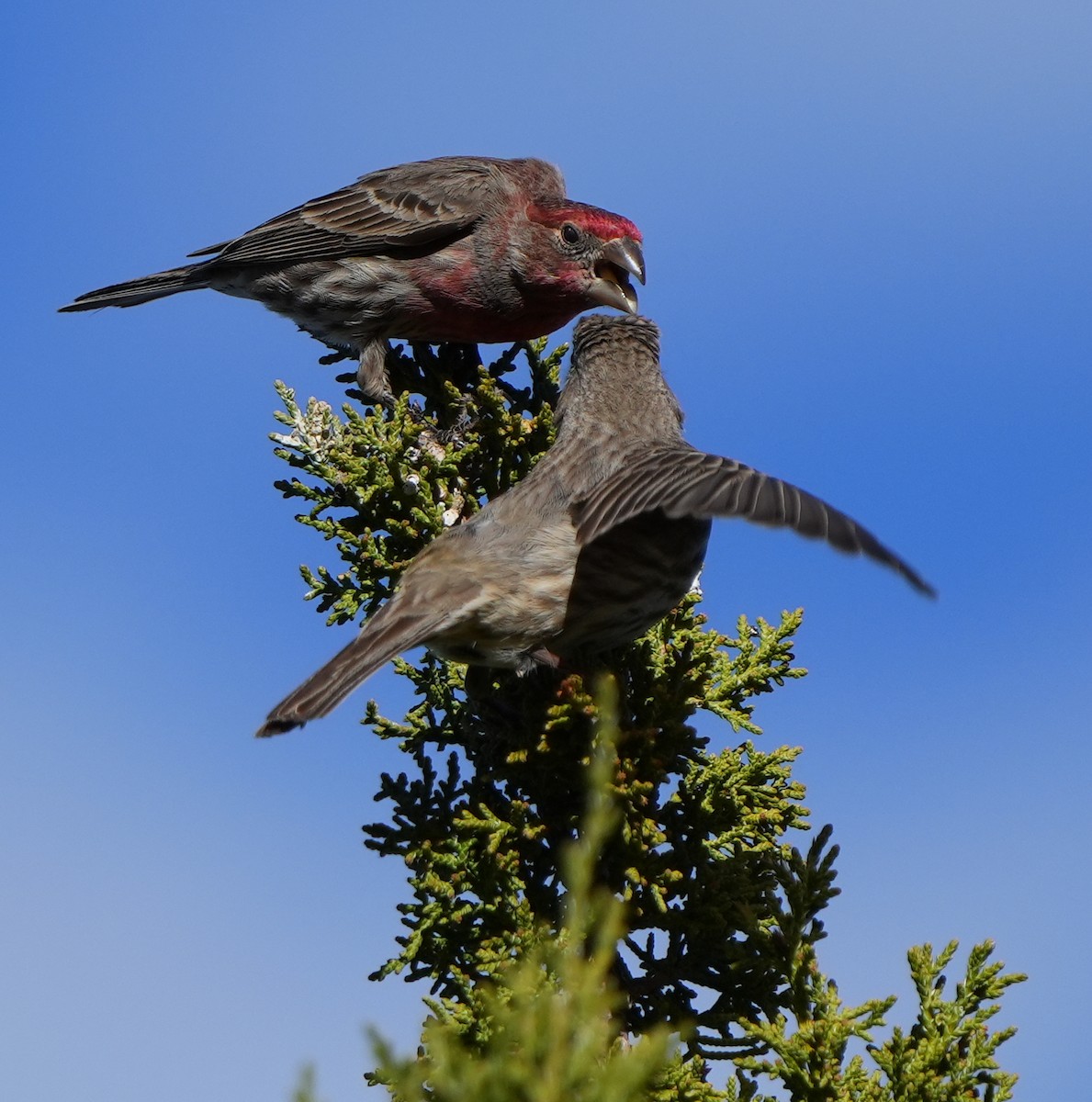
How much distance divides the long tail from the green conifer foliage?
1.51 ft

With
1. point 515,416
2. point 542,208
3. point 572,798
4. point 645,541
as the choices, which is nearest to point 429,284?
point 542,208

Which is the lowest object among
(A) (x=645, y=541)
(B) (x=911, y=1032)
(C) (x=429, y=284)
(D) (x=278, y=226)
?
(B) (x=911, y=1032)

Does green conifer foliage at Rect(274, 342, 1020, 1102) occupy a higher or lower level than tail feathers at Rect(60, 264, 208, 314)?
lower

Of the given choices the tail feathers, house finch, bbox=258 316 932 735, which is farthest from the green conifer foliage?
the tail feathers

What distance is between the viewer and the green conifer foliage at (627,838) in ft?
12.0

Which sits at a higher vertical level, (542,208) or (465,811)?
(542,208)

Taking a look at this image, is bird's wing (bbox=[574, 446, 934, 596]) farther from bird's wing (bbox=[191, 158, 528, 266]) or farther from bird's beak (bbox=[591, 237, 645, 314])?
bird's wing (bbox=[191, 158, 528, 266])

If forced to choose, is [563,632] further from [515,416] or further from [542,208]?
[542,208]

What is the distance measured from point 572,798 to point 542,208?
3.33 meters

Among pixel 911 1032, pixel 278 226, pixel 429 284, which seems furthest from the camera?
pixel 278 226

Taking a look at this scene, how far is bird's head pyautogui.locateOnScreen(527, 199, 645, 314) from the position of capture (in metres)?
6.21

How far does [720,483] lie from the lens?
3893 mm

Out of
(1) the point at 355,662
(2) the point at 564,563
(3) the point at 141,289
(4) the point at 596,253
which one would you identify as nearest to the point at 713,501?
(2) the point at 564,563

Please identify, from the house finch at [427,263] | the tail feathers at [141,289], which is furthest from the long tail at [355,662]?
the tail feathers at [141,289]
